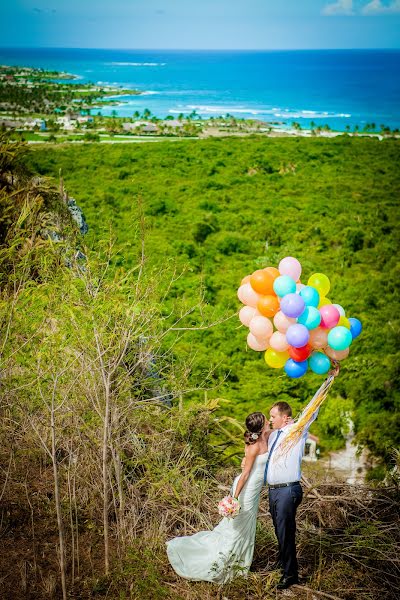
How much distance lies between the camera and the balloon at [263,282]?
451cm

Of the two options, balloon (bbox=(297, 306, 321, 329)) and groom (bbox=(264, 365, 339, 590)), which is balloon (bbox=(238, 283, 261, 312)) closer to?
balloon (bbox=(297, 306, 321, 329))

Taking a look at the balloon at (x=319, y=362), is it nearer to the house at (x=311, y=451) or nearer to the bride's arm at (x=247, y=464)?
the bride's arm at (x=247, y=464)

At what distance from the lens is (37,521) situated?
17.3ft

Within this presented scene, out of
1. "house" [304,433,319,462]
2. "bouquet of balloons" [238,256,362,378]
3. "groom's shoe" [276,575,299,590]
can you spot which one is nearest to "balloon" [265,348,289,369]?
"bouquet of balloons" [238,256,362,378]

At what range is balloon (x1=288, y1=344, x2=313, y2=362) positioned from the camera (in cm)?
441

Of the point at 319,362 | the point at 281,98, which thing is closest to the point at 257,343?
the point at 319,362

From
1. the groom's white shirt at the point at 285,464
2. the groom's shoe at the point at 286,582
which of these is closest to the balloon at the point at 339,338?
the groom's white shirt at the point at 285,464

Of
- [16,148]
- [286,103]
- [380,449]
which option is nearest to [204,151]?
[16,148]

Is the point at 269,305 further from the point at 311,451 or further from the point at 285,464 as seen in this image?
the point at 311,451

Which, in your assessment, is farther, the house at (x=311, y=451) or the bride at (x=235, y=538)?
the house at (x=311, y=451)

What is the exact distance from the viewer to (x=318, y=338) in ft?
14.5

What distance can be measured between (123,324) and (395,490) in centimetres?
315

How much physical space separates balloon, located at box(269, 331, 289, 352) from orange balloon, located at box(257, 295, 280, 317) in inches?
7.1

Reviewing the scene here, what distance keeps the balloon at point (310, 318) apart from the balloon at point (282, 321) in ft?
0.25
